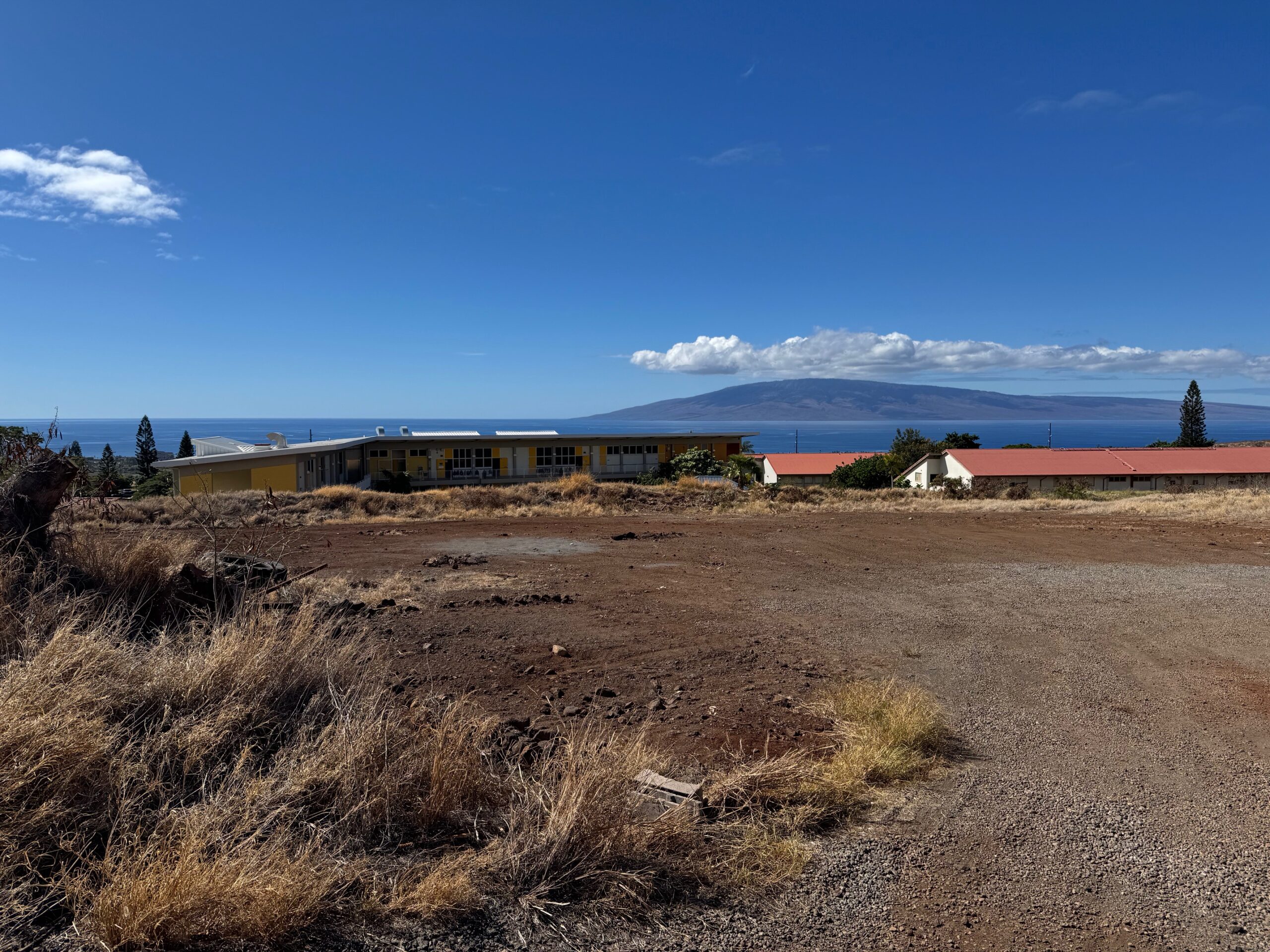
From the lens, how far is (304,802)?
379 cm

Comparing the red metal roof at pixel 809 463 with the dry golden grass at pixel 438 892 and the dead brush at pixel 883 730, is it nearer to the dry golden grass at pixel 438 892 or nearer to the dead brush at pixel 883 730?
the dead brush at pixel 883 730

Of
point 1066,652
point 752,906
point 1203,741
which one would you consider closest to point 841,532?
point 1066,652

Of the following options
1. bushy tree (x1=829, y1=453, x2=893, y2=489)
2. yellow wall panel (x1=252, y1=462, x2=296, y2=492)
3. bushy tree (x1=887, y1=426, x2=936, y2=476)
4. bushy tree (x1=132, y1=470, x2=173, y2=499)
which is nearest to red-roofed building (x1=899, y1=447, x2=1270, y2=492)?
bushy tree (x1=829, y1=453, x2=893, y2=489)

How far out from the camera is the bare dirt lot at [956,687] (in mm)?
3598

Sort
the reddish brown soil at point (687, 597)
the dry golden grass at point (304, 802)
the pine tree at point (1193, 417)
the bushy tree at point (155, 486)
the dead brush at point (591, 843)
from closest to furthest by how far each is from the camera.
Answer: the dry golden grass at point (304, 802), the dead brush at point (591, 843), the reddish brown soil at point (687, 597), the bushy tree at point (155, 486), the pine tree at point (1193, 417)

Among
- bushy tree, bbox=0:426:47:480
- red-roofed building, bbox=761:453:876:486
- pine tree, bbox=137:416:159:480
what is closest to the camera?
bushy tree, bbox=0:426:47:480

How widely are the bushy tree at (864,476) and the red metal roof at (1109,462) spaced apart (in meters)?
4.44

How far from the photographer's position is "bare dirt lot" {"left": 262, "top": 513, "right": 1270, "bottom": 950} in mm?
3598

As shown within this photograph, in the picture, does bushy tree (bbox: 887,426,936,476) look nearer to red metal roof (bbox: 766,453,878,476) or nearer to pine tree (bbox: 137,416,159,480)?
red metal roof (bbox: 766,453,878,476)

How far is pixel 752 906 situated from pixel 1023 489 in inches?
1395

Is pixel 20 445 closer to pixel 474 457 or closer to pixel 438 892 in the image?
pixel 438 892

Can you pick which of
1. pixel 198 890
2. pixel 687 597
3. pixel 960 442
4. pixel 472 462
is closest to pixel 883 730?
pixel 198 890

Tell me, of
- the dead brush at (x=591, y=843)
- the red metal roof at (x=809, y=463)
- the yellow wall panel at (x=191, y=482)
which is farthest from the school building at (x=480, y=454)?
the dead brush at (x=591, y=843)

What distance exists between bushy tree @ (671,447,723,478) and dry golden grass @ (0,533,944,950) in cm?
4318
